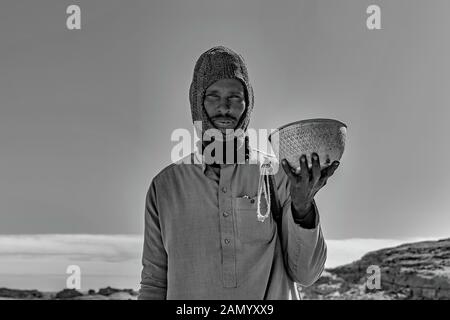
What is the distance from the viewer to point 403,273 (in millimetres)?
8984

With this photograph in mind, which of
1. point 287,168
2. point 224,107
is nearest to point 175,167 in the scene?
point 224,107

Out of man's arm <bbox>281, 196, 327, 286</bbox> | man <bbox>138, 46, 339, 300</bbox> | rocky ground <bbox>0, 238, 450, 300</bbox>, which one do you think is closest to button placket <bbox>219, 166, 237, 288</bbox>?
man <bbox>138, 46, 339, 300</bbox>

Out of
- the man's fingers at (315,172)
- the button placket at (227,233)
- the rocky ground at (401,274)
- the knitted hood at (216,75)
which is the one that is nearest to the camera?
the man's fingers at (315,172)

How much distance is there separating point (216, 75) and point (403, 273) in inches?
330

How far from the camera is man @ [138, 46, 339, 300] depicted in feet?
4.07

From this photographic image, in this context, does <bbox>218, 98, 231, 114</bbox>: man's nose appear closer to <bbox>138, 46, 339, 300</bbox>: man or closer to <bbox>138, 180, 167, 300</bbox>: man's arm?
<bbox>138, 46, 339, 300</bbox>: man

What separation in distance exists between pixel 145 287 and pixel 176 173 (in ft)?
1.01

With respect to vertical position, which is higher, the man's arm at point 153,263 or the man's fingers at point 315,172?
the man's fingers at point 315,172

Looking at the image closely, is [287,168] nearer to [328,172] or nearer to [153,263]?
[328,172]

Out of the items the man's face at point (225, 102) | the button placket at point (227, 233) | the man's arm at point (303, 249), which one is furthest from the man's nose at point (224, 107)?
the man's arm at point (303, 249)

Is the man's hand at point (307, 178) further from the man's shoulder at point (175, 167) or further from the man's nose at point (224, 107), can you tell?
the man's shoulder at point (175, 167)

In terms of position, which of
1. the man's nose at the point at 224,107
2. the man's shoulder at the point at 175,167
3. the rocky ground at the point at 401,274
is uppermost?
the man's nose at the point at 224,107

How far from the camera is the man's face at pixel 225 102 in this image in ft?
4.47
